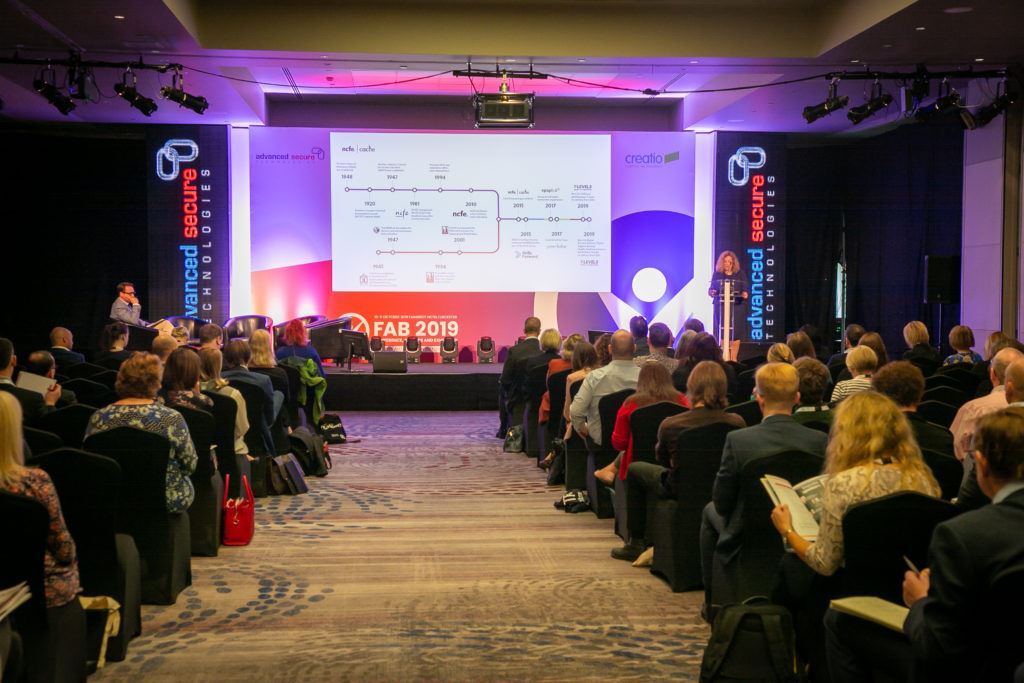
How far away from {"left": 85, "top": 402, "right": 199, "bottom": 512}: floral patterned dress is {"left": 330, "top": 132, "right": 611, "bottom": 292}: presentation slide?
32.5 feet

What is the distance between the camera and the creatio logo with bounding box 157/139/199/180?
45.1ft

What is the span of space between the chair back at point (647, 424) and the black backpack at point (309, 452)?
10.3 ft

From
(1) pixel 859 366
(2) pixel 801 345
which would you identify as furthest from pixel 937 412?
(2) pixel 801 345

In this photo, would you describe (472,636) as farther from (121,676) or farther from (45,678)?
(45,678)

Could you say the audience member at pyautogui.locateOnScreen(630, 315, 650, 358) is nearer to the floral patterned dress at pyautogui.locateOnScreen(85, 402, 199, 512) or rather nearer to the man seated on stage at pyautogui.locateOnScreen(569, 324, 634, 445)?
the man seated on stage at pyautogui.locateOnScreen(569, 324, 634, 445)

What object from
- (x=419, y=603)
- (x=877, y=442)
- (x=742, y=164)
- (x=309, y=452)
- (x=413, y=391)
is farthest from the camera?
(x=742, y=164)

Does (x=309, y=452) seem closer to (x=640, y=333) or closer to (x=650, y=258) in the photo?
(x=640, y=333)

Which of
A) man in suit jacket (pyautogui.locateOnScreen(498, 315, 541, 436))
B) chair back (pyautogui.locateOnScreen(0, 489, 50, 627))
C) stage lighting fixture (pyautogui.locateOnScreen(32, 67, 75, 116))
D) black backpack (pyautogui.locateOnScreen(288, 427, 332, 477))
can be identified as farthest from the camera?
stage lighting fixture (pyautogui.locateOnScreen(32, 67, 75, 116))

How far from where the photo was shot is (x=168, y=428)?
→ 4.11 meters

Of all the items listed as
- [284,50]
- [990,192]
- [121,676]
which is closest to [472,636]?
[121,676]

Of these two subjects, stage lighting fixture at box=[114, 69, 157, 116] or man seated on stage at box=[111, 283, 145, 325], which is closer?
stage lighting fixture at box=[114, 69, 157, 116]

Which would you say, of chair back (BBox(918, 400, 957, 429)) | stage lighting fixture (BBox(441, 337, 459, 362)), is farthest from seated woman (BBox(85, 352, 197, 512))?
stage lighting fixture (BBox(441, 337, 459, 362))

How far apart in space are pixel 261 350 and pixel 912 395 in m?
4.54

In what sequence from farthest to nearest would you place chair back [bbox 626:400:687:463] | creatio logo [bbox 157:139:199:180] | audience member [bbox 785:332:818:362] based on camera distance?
creatio logo [bbox 157:139:199:180]
audience member [bbox 785:332:818:362]
chair back [bbox 626:400:687:463]
